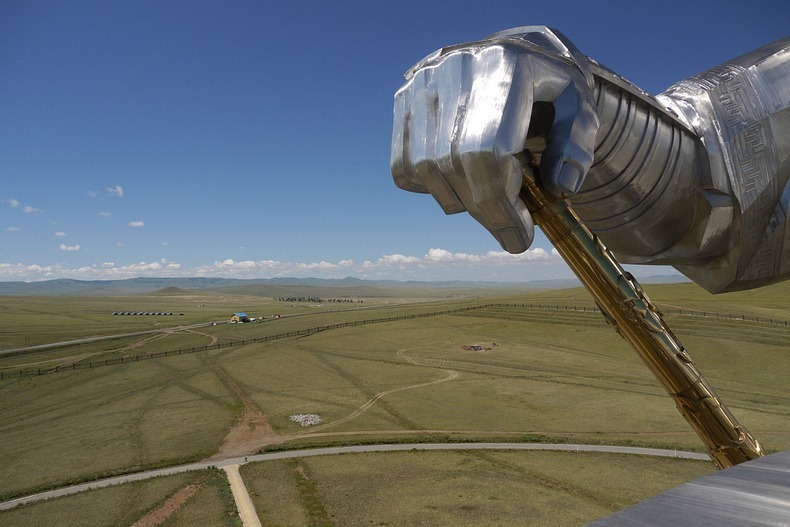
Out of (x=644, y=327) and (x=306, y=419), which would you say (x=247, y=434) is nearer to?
(x=306, y=419)

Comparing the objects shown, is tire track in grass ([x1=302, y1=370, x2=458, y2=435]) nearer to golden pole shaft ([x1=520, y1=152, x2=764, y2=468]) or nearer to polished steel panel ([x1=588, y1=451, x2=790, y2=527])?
golden pole shaft ([x1=520, y1=152, x2=764, y2=468])

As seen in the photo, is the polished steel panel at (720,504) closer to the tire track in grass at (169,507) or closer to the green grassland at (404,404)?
the green grassland at (404,404)

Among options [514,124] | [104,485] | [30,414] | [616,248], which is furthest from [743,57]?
[30,414]

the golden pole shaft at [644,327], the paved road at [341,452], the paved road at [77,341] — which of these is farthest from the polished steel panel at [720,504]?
the paved road at [77,341]

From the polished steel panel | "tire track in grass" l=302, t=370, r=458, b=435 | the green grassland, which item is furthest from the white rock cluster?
the polished steel panel

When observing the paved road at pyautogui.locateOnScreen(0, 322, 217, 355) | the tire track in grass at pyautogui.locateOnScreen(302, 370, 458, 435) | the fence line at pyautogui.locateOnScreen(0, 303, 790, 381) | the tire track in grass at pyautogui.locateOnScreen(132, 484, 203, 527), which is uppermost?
the paved road at pyautogui.locateOnScreen(0, 322, 217, 355)

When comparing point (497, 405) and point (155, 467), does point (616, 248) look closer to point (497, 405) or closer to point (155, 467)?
point (155, 467)
